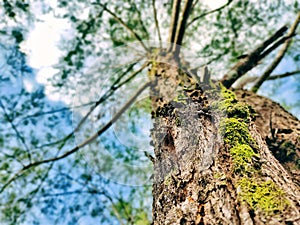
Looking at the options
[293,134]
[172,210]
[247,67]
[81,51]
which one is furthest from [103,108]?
[172,210]

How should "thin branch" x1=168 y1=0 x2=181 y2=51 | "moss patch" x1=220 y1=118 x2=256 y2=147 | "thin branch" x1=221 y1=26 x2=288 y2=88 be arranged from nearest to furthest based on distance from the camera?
"moss patch" x1=220 y1=118 x2=256 y2=147, "thin branch" x1=221 y1=26 x2=288 y2=88, "thin branch" x1=168 y1=0 x2=181 y2=51

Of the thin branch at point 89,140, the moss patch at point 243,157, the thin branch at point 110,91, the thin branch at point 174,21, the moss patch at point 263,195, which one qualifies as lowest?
the moss patch at point 263,195

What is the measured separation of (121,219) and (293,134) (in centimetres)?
418

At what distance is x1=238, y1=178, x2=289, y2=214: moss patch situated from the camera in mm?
1386

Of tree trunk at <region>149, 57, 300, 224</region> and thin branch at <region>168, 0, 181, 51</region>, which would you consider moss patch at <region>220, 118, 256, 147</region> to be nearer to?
tree trunk at <region>149, 57, 300, 224</region>

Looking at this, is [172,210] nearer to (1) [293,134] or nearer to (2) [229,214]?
(2) [229,214]

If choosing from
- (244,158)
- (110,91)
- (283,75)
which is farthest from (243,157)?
(283,75)

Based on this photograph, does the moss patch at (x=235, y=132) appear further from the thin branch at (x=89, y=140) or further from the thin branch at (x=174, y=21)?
the thin branch at (x=174, y=21)

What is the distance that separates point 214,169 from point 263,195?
1.13 ft

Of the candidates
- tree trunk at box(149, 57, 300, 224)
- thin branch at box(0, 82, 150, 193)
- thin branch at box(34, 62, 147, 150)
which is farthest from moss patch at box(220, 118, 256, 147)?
thin branch at box(34, 62, 147, 150)

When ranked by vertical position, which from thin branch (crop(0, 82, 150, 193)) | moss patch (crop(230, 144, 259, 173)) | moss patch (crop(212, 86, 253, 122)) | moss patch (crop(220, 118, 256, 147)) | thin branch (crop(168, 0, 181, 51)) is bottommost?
moss patch (crop(230, 144, 259, 173))

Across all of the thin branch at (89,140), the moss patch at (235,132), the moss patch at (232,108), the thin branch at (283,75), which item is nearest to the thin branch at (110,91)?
the thin branch at (89,140)

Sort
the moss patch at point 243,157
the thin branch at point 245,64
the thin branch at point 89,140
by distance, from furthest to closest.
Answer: the thin branch at point 89,140
the thin branch at point 245,64
the moss patch at point 243,157

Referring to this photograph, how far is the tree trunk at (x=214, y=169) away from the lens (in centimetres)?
144
